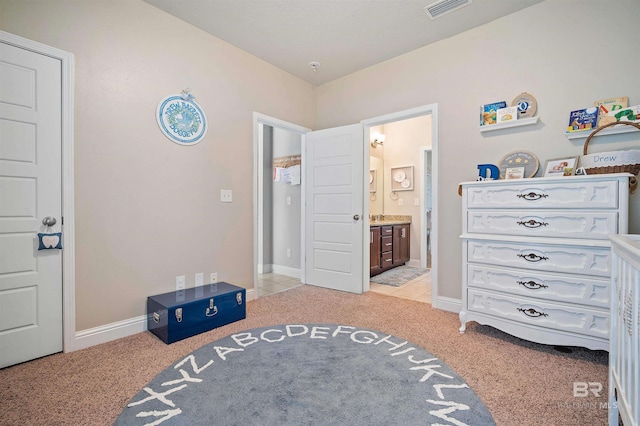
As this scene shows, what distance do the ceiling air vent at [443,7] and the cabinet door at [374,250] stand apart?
267 centimetres

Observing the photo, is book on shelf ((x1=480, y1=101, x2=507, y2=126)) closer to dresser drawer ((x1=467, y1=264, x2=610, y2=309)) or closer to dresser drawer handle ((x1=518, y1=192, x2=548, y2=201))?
dresser drawer handle ((x1=518, y1=192, x2=548, y2=201))

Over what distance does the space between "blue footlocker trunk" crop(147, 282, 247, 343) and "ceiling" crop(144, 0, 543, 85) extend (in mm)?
2427

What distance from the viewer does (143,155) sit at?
8.18 ft

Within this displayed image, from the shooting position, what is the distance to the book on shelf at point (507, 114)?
102 inches

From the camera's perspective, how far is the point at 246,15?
8.65 ft

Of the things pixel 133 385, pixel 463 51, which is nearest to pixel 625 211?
pixel 463 51

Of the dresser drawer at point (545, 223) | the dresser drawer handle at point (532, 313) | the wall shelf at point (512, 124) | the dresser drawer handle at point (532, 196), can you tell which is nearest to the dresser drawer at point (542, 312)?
the dresser drawer handle at point (532, 313)

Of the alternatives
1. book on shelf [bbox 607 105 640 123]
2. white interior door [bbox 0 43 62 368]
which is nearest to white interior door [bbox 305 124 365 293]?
book on shelf [bbox 607 105 640 123]

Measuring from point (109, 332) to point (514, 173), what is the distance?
137 inches

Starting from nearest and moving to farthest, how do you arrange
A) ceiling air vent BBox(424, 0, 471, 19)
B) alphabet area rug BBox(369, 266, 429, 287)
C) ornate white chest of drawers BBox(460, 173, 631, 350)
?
ornate white chest of drawers BBox(460, 173, 631, 350) → ceiling air vent BBox(424, 0, 471, 19) → alphabet area rug BBox(369, 266, 429, 287)

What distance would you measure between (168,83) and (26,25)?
0.90 m

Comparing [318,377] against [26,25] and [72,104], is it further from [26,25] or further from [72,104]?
[26,25]

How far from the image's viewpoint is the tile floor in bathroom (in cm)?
357

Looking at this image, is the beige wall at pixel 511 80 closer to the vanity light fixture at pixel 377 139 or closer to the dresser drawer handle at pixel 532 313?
the dresser drawer handle at pixel 532 313
